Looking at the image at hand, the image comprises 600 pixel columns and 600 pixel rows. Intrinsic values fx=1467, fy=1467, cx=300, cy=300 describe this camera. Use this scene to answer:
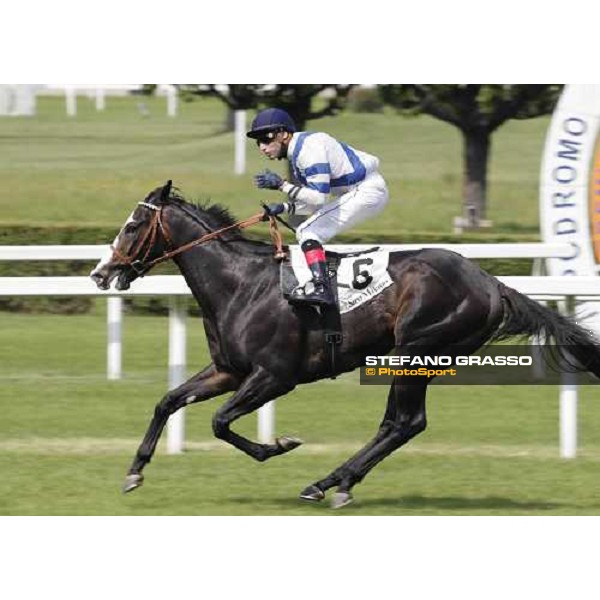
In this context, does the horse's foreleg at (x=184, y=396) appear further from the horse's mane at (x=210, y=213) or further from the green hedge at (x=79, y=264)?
the green hedge at (x=79, y=264)

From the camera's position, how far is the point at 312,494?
664 centimetres

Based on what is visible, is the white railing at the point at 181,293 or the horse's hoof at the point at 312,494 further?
the white railing at the point at 181,293

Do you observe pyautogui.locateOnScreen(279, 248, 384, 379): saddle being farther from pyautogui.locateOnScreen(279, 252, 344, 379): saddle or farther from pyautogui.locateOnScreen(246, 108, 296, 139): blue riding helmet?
pyautogui.locateOnScreen(246, 108, 296, 139): blue riding helmet

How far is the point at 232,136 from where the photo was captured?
28.8 m

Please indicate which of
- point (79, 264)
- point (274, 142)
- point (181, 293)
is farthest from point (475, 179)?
point (274, 142)

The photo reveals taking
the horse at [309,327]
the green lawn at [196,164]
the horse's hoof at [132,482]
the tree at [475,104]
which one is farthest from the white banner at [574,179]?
the green lawn at [196,164]

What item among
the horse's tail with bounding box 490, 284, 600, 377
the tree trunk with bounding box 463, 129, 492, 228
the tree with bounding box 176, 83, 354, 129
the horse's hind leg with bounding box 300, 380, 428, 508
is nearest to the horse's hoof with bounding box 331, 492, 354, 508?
the horse's hind leg with bounding box 300, 380, 428, 508

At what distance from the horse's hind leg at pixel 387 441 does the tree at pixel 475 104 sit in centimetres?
1272

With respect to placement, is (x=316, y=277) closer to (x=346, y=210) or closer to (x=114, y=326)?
(x=346, y=210)

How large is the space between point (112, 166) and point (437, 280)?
2048cm

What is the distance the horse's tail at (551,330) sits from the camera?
273 inches

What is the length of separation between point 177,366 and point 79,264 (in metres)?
7.19

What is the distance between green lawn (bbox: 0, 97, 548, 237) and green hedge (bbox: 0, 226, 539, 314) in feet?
17.0

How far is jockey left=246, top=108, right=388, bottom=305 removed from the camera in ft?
22.0
